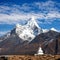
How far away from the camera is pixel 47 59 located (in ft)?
87.4

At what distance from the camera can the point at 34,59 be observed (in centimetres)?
2728

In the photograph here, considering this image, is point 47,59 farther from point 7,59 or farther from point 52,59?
point 7,59

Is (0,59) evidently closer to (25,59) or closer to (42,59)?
(25,59)

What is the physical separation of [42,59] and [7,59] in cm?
355

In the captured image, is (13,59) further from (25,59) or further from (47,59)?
(47,59)

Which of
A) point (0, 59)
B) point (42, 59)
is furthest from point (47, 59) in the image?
point (0, 59)

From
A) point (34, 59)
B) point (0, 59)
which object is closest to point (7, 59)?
point (0, 59)

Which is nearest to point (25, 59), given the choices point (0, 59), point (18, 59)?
point (18, 59)

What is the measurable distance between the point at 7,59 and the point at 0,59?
81 cm

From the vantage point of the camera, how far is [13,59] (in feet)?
87.9

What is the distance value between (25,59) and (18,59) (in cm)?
70

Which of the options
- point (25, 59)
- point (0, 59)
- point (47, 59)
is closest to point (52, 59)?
point (47, 59)

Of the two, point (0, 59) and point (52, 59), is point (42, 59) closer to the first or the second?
point (52, 59)

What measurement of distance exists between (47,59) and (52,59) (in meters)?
0.72
